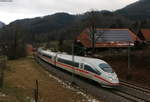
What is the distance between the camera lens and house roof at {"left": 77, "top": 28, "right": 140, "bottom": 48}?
191 ft

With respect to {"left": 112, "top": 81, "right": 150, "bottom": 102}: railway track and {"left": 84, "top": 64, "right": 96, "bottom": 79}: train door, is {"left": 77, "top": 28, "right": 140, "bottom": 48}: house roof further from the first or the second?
{"left": 112, "top": 81, "right": 150, "bottom": 102}: railway track

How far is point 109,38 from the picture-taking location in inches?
2457

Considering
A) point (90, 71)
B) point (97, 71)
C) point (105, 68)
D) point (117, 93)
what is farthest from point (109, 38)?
point (117, 93)

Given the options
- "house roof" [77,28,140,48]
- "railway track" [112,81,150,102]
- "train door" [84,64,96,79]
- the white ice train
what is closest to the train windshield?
the white ice train

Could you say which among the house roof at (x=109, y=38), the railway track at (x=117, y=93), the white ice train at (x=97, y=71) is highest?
the house roof at (x=109, y=38)

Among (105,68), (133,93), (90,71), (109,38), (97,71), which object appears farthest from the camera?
(109,38)

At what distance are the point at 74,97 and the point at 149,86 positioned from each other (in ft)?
32.0

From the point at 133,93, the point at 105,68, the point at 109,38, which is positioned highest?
the point at 109,38

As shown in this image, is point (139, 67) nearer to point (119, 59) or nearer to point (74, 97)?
point (119, 59)

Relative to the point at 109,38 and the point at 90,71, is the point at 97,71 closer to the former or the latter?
the point at 90,71

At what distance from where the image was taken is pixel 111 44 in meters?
59.2

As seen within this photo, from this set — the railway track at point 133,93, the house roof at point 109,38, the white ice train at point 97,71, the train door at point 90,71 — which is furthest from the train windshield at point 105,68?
the house roof at point 109,38

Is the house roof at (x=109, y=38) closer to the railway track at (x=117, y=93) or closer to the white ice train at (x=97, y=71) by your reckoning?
the white ice train at (x=97, y=71)

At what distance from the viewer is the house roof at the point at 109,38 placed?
58194 mm
